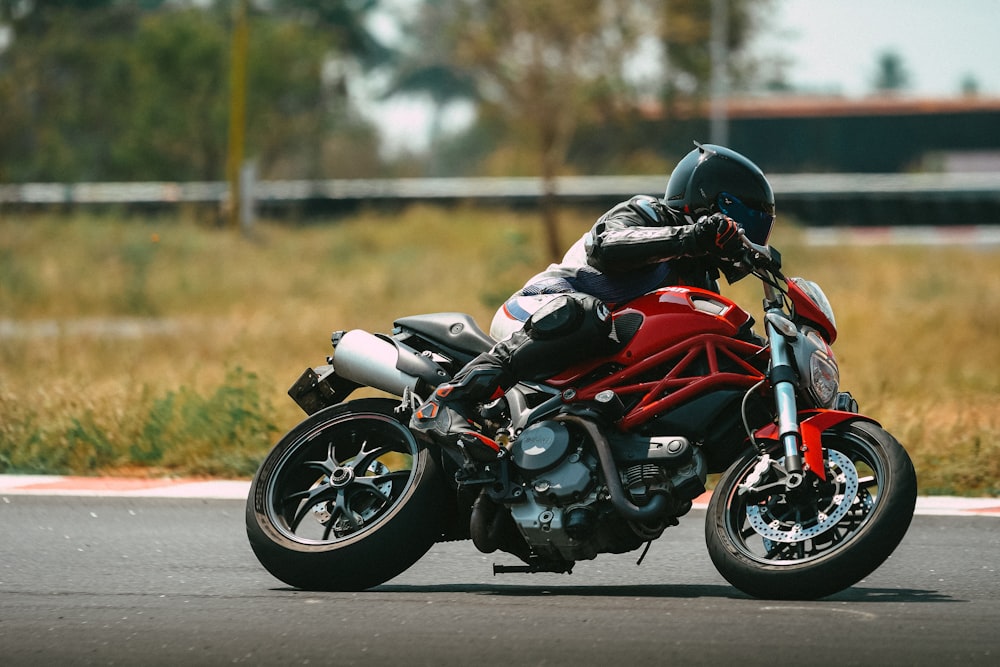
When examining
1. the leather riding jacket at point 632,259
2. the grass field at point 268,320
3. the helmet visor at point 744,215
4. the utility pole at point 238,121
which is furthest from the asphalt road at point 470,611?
the utility pole at point 238,121

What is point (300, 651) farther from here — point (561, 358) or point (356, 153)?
point (356, 153)

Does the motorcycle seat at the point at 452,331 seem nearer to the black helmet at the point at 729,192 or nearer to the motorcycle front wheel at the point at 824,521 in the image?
the black helmet at the point at 729,192

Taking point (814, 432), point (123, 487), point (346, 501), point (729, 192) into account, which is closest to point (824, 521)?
point (814, 432)

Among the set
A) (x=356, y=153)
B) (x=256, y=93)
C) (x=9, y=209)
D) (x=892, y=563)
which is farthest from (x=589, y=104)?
(x=892, y=563)

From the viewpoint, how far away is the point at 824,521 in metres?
5.34

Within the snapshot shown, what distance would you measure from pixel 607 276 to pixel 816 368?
0.79m

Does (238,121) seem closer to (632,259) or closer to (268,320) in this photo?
(268,320)

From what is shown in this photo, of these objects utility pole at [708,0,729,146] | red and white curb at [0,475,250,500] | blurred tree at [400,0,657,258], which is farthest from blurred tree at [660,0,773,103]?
red and white curb at [0,475,250,500]

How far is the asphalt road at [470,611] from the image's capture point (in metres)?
4.80

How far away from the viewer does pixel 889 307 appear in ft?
66.7

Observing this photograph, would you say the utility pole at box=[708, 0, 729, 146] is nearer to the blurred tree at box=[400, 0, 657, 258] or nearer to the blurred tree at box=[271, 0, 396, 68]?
the blurred tree at box=[400, 0, 657, 258]

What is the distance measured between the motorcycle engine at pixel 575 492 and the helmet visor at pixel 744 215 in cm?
82

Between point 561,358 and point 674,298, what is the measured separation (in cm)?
43

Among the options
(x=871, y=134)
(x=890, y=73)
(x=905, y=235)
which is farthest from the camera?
(x=890, y=73)
